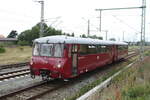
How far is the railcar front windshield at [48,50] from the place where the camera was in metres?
12.4

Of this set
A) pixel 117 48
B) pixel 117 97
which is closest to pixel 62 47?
pixel 117 97

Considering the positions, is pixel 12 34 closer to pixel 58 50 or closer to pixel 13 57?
pixel 13 57

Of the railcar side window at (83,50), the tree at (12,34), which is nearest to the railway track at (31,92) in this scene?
the railcar side window at (83,50)

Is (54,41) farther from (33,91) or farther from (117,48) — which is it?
(117,48)

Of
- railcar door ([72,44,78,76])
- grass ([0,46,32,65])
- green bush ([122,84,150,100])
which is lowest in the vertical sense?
grass ([0,46,32,65])

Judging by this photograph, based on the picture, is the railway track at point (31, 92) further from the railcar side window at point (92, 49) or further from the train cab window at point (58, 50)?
the railcar side window at point (92, 49)

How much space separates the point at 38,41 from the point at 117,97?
7.25 meters

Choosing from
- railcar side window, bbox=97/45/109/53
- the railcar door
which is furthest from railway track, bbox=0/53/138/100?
railcar side window, bbox=97/45/109/53

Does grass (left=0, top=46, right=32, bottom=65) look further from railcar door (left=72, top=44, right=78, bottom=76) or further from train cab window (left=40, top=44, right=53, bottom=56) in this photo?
railcar door (left=72, top=44, right=78, bottom=76)

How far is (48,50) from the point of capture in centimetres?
1270

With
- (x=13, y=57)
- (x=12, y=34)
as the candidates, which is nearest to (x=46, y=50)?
(x=13, y=57)

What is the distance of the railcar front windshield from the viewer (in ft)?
40.6

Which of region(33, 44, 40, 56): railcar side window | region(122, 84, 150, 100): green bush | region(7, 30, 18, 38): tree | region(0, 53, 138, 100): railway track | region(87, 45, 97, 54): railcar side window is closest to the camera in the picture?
region(122, 84, 150, 100): green bush

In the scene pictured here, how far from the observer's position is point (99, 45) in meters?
18.0
